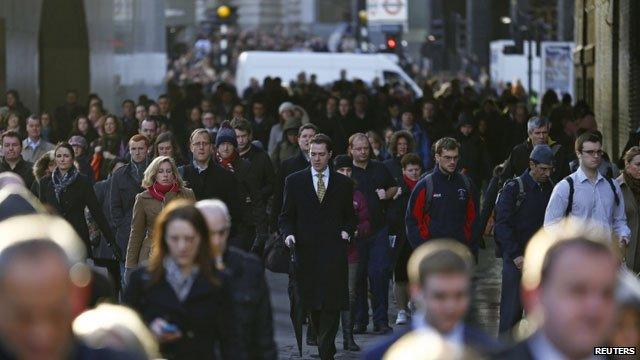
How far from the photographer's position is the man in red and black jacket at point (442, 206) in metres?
13.0

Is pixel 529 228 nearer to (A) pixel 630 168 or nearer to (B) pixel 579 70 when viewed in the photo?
Result: (A) pixel 630 168

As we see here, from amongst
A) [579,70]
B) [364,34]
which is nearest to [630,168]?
[579,70]

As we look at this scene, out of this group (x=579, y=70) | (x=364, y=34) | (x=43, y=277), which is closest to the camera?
(x=43, y=277)

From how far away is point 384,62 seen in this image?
4353 centimetres

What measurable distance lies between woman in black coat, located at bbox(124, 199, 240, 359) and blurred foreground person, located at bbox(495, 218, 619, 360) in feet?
10.9

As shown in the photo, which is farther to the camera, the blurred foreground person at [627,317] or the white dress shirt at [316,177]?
the white dress shirt at [316,177]

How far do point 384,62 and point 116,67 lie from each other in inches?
376

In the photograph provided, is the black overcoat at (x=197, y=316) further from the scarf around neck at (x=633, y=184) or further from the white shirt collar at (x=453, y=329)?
the scarf around neck at (x=633, y=184)

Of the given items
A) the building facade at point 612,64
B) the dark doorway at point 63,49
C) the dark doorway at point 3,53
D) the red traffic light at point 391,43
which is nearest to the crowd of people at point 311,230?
the building facade at point 612,64

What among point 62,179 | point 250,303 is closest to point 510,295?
point 62,179

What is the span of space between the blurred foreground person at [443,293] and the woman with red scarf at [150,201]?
6454mm

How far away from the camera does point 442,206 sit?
12977 millimetres

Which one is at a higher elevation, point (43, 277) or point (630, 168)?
point (43, 277)

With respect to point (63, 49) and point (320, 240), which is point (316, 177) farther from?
point (63, 49)
